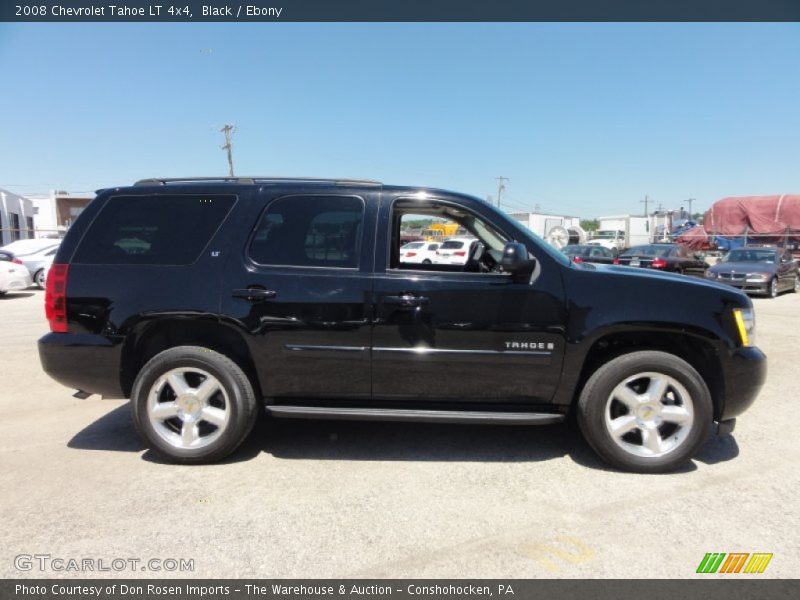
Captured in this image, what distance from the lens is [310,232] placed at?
11.5 ft

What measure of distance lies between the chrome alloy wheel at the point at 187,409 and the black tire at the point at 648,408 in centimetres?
252

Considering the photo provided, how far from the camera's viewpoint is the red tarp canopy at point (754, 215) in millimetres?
24750

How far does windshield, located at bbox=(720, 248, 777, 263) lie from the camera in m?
14.8

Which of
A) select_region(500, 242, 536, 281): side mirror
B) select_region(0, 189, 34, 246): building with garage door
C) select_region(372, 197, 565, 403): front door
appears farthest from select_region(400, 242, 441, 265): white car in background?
select_region(0, 189, 34, 246): building with garage door

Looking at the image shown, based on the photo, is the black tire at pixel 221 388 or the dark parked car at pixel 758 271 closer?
the black tire at pixel 221 388

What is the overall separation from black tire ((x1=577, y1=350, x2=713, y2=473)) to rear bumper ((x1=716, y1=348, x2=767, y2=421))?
0.61 ft

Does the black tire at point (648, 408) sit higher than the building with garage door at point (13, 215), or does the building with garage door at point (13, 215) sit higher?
the building with garage door at point (13, 215)

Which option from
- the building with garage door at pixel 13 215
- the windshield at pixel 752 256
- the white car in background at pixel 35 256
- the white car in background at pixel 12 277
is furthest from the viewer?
the building with garage door at pixel 13 215

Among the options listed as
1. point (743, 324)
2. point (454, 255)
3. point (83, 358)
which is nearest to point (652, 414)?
point (743, 324)
